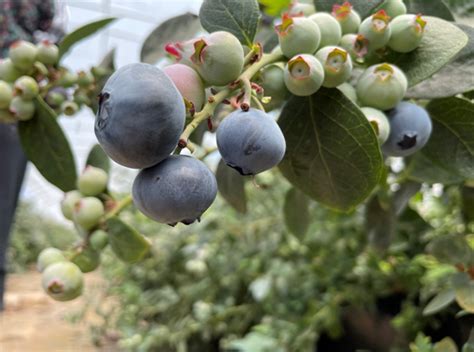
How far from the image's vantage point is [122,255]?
38cm

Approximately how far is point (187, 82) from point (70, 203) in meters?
0.19

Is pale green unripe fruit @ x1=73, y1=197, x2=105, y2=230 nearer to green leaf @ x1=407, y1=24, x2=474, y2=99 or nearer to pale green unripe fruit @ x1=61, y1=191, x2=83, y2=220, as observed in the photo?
pale green unripe fruit @ x1=61, y1=191, x2=83, y2=220

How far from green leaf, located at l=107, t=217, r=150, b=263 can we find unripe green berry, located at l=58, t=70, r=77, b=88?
195 mm

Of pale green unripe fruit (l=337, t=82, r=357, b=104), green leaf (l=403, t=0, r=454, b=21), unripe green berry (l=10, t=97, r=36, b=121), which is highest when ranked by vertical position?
green leaf (l=403, t=0, r=454, b=21)

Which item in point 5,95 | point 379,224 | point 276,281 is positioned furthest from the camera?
point 276,281

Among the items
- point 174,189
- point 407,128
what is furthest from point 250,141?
point 407,128

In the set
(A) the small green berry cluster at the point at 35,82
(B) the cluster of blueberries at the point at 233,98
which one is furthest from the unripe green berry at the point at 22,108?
(B) the cluster of blueberries at the point at 233,98

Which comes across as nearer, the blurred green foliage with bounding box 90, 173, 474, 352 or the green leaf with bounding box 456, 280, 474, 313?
the green leaf with bounding box 456, 280, 474, 313

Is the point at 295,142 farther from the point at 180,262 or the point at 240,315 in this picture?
the point at 180,262

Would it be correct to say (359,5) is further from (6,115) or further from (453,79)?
(6,115)

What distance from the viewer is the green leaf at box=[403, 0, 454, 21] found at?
0.41 meters

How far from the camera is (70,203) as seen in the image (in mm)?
396

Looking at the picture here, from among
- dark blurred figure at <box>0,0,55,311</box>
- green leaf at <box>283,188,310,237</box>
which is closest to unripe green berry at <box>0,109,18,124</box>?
green leaf at <box>283,188,310,237</box>

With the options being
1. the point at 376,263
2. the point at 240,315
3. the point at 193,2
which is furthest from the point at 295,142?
the point at 193,2
